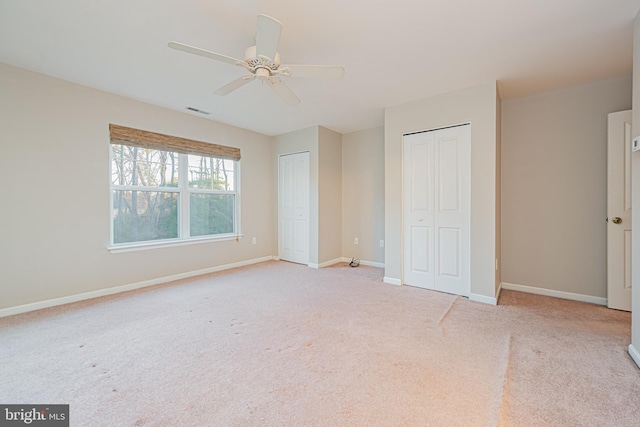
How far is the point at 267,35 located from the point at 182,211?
3208 millimetres

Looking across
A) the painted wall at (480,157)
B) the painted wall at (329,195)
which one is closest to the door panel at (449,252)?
the painted wall at (480,157)

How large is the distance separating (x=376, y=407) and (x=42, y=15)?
3440mm

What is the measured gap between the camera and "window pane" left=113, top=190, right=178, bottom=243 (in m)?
3.50

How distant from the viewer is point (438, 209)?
3391 millimetres

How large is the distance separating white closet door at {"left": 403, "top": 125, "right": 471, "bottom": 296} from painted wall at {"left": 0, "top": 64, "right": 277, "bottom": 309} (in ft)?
11.4

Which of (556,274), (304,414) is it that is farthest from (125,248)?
(556,274)

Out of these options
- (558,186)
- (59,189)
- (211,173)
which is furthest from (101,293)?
(558,186)

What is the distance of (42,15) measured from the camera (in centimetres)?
196

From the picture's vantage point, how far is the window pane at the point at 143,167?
137 inches

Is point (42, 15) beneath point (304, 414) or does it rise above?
above

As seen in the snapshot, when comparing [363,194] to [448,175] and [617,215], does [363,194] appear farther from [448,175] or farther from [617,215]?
[617,215]

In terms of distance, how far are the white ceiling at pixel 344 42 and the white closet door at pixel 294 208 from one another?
1797mm

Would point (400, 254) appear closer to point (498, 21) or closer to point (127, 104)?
point (498, 21)

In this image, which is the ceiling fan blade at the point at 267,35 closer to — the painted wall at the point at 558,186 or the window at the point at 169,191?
the window at the point at 169,191
